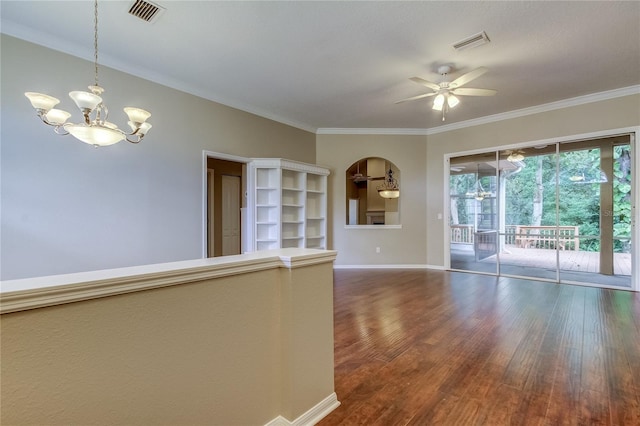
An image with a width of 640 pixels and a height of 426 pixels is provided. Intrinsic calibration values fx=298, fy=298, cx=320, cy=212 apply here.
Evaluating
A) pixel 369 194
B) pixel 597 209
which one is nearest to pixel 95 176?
pixel 597 209

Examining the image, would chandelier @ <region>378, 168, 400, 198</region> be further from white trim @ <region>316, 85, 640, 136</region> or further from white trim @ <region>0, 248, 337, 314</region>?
white trim @ <region>0, 248, 337, 314</region>

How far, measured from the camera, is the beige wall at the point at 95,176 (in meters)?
2.88

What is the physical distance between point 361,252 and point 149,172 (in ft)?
13.8

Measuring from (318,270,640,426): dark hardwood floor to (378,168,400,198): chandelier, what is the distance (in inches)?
145

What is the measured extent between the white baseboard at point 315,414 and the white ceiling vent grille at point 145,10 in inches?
131

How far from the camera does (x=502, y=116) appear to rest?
5.34 meters

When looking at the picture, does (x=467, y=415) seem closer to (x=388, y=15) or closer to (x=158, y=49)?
(x=388, y=15)

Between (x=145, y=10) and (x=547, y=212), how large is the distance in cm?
616

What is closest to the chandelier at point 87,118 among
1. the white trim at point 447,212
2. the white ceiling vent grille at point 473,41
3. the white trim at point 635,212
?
the white ceiling vent grille at point 473,41

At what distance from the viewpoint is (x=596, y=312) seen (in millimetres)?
3418

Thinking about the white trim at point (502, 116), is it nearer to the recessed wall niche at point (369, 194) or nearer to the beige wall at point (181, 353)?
→ the recessed wall niche at point (369, 194)

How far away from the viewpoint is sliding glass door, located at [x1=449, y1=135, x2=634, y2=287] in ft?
14.8

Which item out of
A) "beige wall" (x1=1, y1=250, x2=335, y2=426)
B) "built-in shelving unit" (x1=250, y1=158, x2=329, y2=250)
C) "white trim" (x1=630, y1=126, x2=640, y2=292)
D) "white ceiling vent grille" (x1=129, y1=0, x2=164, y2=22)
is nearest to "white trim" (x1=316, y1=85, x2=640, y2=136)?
"white trim" (x1=630, y1=126, x2=640, y2=292)

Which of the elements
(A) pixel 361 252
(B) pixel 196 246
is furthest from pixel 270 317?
(A) pixel 361 252
